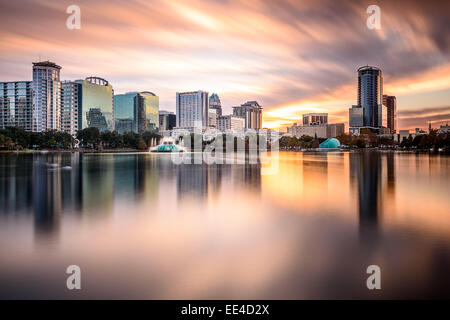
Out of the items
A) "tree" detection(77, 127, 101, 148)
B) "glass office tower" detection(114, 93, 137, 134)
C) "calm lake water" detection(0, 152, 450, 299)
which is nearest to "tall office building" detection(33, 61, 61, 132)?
"glass office tower" detection(114, 93, 137, 134)

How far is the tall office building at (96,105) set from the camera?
482 feet

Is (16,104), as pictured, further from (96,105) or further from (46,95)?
(96,105)

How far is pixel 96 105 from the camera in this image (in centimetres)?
15188

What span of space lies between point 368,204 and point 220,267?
799 cm

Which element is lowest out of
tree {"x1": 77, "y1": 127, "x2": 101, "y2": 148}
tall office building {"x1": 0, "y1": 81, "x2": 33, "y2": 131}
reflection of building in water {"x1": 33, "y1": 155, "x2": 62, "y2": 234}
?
reflection of building in water {"x1": 33, "y1": 155, "x2": 62, "y2": 234}

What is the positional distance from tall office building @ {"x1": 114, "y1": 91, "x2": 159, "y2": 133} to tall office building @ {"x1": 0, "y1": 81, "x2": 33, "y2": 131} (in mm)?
55628

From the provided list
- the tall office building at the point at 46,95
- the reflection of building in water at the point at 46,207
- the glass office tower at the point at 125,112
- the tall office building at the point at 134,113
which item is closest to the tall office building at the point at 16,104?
the tall office building at the point at 46,95

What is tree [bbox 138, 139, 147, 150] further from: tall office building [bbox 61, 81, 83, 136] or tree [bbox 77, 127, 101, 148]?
tall office building [bbox 61, 81, 83, 136]

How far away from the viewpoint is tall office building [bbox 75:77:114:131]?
147 meters

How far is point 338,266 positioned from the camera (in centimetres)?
574

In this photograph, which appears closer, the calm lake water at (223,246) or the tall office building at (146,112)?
Result: the calm lake water at (223,246)

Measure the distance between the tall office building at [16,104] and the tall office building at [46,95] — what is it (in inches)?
88.4

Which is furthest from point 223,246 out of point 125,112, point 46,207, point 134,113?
point 125,112

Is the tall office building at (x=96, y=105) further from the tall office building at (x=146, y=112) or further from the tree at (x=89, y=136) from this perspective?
the tree at (x=89, y=136)
